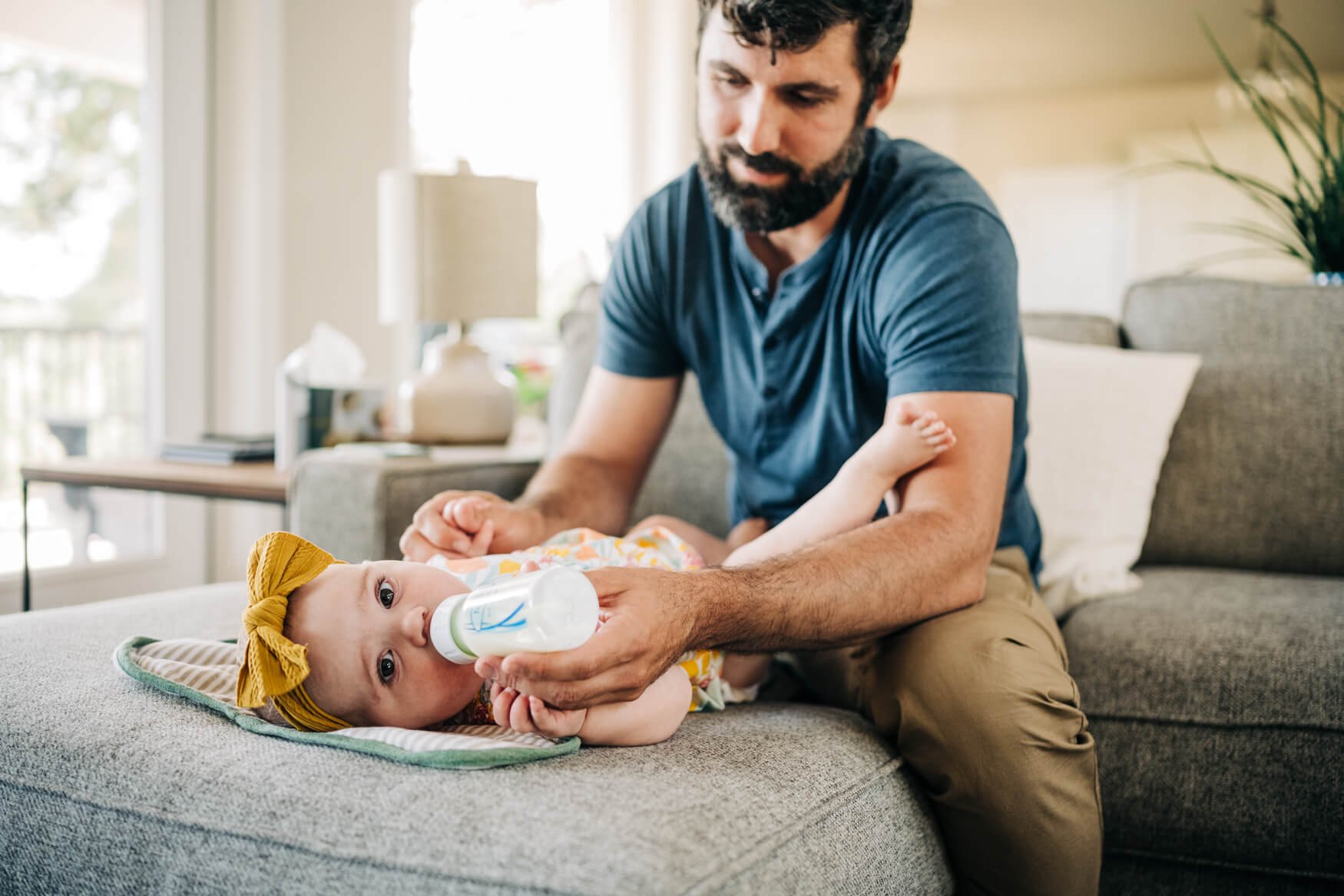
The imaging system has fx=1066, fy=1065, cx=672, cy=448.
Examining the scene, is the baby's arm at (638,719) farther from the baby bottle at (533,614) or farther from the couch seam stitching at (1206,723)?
the couch seam stitching at (1206,723)

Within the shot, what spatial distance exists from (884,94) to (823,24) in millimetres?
179

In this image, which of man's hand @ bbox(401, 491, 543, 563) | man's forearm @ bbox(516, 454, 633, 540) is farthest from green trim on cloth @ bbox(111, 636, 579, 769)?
man's forearm @ bbox(516, 454, 633, 540)

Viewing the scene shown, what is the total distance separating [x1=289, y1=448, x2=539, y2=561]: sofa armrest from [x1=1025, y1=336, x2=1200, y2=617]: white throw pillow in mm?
923

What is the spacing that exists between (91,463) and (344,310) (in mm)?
1117

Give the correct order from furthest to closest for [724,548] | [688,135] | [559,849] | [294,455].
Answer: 1. [688,135]
2. [294,455]
3. [724,548]
4. [559,849]

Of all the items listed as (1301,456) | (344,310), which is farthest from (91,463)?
(1301,456)

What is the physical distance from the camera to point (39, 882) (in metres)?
0.83

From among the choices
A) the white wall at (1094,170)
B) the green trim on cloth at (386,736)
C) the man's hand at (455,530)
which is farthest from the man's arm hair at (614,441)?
the white wall at (1094,170)

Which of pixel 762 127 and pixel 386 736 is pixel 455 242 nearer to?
pixel 762 127

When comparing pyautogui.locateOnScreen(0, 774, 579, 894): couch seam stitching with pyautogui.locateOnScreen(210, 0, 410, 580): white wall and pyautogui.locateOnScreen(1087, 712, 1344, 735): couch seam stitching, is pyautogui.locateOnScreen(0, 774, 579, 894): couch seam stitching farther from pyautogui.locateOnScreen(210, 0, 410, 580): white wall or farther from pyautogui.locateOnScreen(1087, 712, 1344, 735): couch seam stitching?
pyautogui.locateOnScreen(210, 0, 410, 580): white wall

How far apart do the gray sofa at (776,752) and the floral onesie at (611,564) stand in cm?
5

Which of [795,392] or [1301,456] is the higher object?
[795,392]

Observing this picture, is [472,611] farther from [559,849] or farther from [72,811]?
[72,811]

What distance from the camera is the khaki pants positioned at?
97 centimetres
